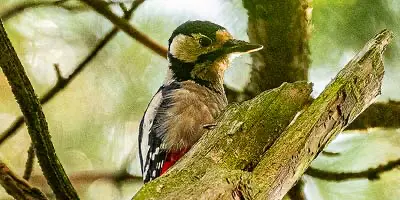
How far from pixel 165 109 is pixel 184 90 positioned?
0.05 m

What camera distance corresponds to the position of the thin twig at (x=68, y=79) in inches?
47.3

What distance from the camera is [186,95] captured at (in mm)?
1342

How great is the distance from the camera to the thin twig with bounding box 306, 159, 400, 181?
1309mm

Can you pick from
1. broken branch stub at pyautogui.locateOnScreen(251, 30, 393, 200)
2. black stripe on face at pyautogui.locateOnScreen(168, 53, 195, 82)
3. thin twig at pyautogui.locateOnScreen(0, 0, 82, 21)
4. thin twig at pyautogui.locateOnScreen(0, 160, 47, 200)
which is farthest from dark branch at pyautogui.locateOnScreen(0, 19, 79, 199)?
black stripe on face at pyautogui.locateOnScreen(168, 53, 195, 82)

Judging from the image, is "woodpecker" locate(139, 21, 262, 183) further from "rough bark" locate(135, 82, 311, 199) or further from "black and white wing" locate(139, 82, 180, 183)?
"rough bark" locate(135, 82, 311, 199)

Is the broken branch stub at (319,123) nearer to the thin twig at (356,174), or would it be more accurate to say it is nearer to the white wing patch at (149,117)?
the thin twig at (356,174)

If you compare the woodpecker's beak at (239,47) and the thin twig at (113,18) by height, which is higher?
the thin twig at (113,18)

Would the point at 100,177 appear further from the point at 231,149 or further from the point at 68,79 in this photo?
the point at 231,149

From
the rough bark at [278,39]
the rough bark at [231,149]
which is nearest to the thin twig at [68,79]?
the rough bark at [278,39]

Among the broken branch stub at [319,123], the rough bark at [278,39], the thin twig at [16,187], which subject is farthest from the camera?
the rough bark at [278,39]

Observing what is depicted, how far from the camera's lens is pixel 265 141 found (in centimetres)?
86

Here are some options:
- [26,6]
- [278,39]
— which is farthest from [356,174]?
[26,6]

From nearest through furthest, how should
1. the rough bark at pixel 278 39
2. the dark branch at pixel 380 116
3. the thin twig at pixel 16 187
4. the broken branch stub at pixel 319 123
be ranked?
Result: the thin twig at pixel 16 187 < the broken branch stub at pixel 319 123 < the rough bark at pixel 278 39 < the dark branch at pixel 380 116

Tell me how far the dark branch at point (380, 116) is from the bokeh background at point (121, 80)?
0.02 m
